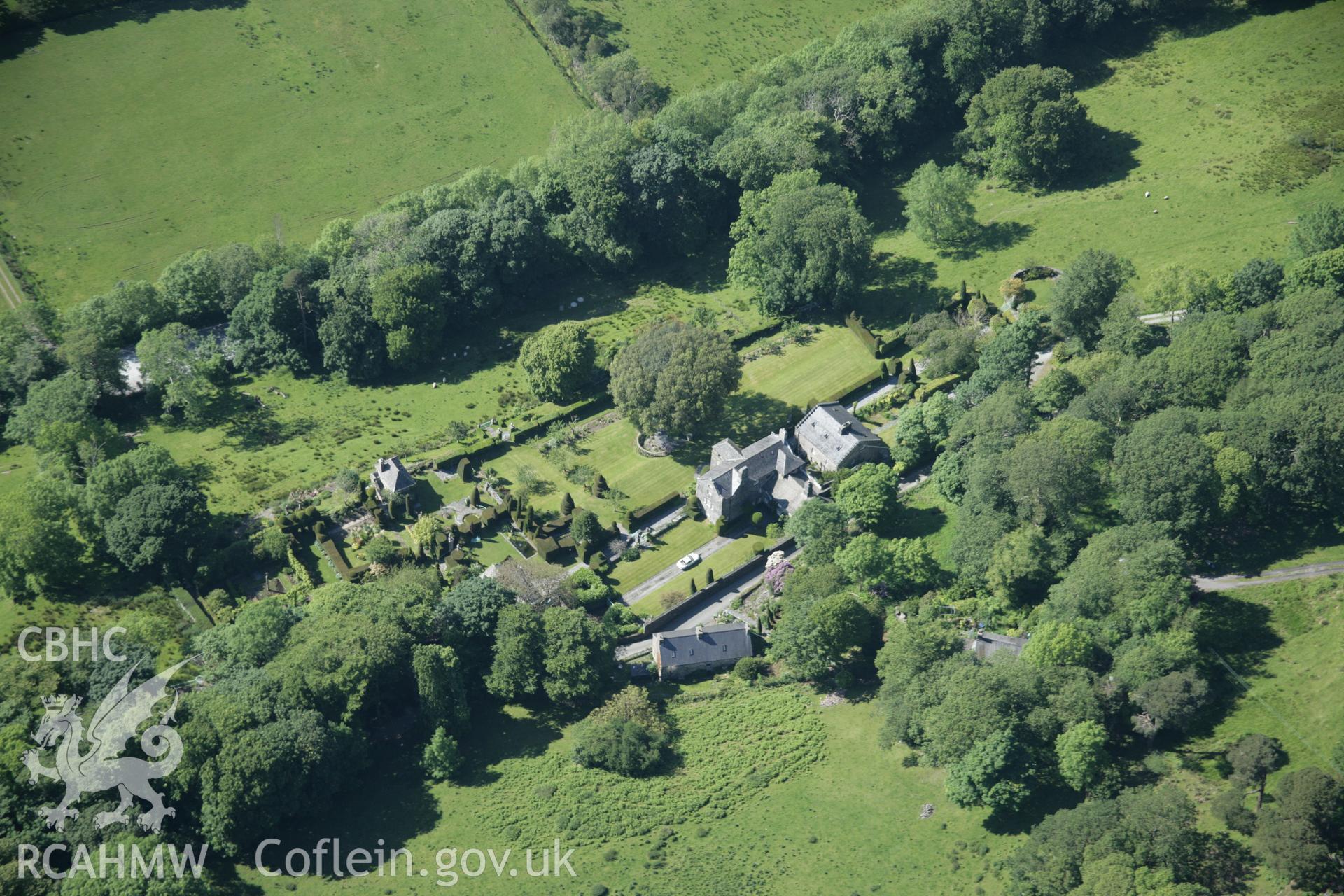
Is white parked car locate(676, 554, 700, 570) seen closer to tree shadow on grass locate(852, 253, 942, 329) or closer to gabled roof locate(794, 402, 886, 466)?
gabled roof locate(794, 402, 886, 466)

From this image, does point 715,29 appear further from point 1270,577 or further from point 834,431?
point 1270,577

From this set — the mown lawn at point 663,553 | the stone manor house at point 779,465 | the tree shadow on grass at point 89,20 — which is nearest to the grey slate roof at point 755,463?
the stone manor house at point 779,465

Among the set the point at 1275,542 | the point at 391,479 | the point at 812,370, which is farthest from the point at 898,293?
the point at 391,479

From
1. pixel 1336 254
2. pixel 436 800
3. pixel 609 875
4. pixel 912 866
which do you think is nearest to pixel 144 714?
pixel 436 800

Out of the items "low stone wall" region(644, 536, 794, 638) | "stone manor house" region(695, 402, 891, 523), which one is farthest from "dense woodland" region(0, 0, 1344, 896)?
"stone manor house" region(695, 402, 891, 523)

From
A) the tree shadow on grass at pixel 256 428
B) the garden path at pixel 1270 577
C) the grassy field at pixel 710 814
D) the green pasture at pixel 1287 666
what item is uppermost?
the tree shadow on grass at pixel 256 428

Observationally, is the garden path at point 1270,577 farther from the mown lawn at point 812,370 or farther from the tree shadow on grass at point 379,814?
the tree shadow on grass at point 379,814
